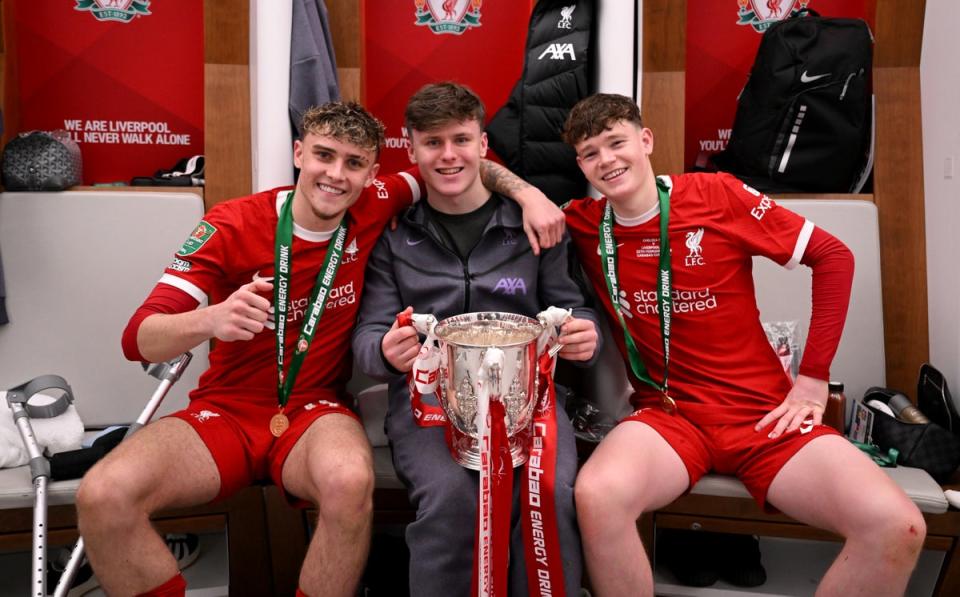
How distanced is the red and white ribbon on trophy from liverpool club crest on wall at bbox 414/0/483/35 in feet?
5.93

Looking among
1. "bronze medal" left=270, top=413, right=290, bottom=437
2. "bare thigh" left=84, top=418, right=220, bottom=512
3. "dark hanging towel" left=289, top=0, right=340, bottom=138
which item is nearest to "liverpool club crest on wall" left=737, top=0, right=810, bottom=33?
"dark hanging towel" left=289, top=0, right=340, bottom=138

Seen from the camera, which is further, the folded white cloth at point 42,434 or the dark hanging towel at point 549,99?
the dark hanging towel at point 549,99

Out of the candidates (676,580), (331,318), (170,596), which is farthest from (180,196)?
(676,580)

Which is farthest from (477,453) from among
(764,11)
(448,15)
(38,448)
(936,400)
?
(764,11)

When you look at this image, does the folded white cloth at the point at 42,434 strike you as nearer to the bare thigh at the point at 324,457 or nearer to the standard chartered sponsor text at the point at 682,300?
the bare thigh at the point at 324,457

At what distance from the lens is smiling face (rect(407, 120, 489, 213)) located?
202cm

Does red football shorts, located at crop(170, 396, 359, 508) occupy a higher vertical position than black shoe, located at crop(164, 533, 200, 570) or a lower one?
higher

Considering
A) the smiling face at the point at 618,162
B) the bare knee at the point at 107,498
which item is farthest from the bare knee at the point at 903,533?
the bare knee at the point at 107,498

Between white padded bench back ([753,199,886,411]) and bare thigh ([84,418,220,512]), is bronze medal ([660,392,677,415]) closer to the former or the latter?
white padded bench back ([753,199,886,411])

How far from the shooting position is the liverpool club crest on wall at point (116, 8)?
9.56 feet

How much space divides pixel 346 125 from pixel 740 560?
169cm

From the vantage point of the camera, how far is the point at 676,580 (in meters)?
2.27

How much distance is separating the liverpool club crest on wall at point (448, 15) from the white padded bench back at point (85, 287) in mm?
1282

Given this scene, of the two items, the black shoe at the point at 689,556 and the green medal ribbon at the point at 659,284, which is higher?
the green medal ribbon at the point at 659,284
